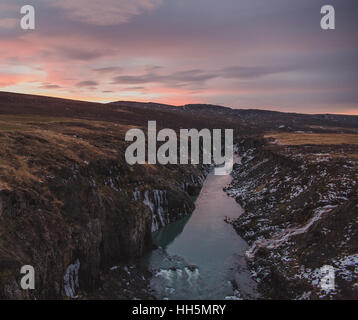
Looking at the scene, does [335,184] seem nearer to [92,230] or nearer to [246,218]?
[246,218]

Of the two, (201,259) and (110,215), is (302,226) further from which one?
(110,215)

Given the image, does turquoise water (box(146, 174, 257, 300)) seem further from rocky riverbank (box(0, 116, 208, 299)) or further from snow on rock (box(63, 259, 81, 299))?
snow on rock (box(63, 259, 81, 299))

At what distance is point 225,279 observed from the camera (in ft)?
103

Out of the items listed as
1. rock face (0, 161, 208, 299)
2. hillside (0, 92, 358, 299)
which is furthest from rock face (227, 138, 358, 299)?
rock face (0, 161, 208, 299)

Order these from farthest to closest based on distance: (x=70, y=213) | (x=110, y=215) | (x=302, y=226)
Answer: (x=302, y=226), (x=110, y=215), (x=70, y=213)

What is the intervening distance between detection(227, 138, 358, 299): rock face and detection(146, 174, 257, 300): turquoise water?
1641mm

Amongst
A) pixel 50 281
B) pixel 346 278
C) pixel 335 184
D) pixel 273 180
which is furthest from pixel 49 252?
pixel 273 180

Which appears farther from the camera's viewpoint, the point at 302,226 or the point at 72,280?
the point at 302,226

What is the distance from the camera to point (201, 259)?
3597cm

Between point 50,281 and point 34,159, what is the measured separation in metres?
16.3

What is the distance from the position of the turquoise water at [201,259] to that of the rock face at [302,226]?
5.39ft

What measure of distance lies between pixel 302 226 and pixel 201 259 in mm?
12278

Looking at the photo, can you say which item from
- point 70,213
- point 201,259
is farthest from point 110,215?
point 201,259

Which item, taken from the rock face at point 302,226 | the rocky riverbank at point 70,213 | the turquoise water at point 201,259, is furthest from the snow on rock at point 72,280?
the rock face at point 302,226
